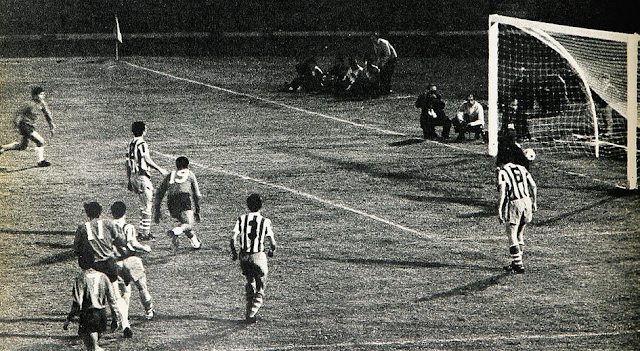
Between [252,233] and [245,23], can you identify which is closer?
[252,233]

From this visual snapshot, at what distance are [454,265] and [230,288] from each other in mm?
3625

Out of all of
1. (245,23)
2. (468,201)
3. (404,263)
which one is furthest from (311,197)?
(245,23)

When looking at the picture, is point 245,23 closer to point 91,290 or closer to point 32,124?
point 32,124

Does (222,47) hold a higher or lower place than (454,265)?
higher

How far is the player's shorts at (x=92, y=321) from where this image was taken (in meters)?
11.6

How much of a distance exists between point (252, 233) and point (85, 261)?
2215mm

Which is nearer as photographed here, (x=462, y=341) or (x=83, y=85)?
(x=462, y=341)

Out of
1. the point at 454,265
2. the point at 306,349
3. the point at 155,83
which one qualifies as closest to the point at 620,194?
the point at 454,265

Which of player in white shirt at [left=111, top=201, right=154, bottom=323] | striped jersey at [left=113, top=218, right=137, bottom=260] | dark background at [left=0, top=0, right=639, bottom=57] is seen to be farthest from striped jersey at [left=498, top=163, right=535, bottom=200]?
dark background at [left=0, top=0, right=639, bottom=57]

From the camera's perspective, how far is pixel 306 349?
475 inches

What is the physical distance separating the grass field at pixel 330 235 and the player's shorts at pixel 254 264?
0.66 metres

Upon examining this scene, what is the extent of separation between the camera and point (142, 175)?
17344 millimetres

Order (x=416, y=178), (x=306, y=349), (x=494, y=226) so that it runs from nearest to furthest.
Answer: (x=306, y=349) < (x=494, y=226) < (x=416, y=178)

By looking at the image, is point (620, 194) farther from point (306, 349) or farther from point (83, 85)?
point (83, 85)
